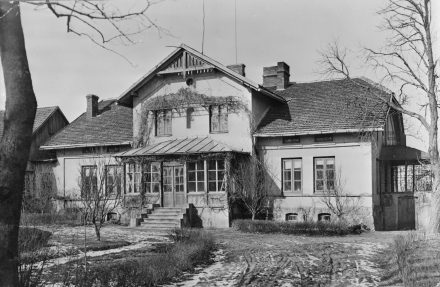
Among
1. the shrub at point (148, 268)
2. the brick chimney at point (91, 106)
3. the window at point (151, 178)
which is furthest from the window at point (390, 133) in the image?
the brick chimney at point (91, 106)

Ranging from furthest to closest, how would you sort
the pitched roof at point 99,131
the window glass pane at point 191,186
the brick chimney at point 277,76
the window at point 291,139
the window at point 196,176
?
the pitched roof at point 99,131 < the brick chimney at point 277,76 < the window glass pane at point 191,186 < the window at point 196,176 < the window at point 291,139

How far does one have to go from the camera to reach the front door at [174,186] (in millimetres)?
25953

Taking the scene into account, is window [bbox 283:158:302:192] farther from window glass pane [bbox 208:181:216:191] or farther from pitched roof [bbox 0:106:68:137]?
pitched roof [bbox 0:106:68:137]

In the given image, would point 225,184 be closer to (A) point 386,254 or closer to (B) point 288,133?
(B) point 288,133

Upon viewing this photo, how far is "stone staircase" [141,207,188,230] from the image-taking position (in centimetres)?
2395

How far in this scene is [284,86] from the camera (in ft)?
97.1

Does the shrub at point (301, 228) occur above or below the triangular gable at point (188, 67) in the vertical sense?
below

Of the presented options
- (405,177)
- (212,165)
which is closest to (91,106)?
(212,165)

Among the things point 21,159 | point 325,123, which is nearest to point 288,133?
point 325,123

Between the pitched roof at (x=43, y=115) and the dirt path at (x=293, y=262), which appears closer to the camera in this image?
the dirt path at (x=293, y=262)

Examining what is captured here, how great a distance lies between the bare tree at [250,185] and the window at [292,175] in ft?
3.08

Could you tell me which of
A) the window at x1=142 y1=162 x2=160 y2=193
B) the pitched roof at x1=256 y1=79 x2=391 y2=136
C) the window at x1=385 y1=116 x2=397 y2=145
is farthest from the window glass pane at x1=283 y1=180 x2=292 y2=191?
the window at x1=142 y1=162 x2=160 y2=193

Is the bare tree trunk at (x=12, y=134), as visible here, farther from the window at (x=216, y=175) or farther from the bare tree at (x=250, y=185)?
the window at (x=216, y=175)

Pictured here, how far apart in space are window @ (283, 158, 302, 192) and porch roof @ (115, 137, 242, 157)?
3.11 metres
